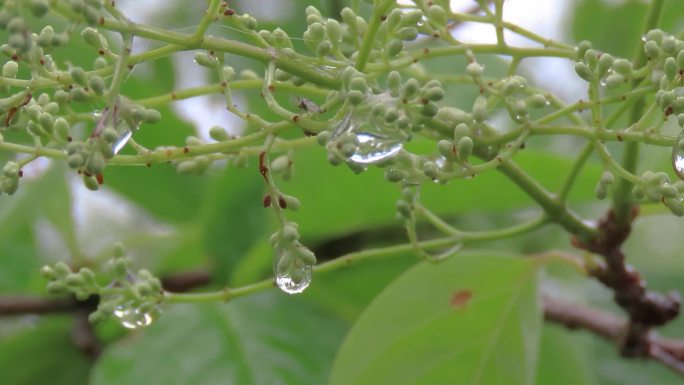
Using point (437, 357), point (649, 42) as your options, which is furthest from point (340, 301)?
point (649, 42)

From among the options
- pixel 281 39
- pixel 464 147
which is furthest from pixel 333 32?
pixel 464 147

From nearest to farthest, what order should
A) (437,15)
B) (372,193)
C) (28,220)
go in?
(437,15)
(372,193)
(28,220)

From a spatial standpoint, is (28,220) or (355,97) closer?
(355,97)

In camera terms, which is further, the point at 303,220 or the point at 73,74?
the point at 303,220

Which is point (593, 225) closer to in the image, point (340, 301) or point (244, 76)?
point (244, 76)

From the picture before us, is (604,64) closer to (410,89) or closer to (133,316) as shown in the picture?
(410,89)

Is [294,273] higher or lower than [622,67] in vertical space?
lower

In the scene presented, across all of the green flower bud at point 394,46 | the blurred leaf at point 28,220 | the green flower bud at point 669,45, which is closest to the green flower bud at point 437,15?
the green flower bud at point 394,46
